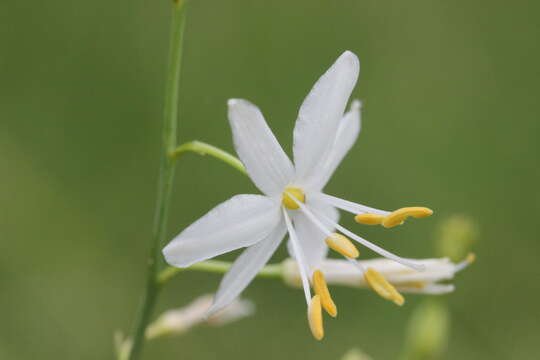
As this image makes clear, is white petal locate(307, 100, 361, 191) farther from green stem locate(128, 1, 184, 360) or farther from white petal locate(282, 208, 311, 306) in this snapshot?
green stem locate(128, 1, 184, 360)

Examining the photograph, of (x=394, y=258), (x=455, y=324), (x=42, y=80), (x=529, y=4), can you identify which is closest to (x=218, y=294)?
(x=394, y=258)

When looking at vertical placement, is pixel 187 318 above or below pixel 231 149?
above

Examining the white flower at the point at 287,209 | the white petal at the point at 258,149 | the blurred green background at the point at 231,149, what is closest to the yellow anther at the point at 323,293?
the white flower at the point at 287,209

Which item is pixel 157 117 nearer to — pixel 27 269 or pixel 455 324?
pixel 27 269

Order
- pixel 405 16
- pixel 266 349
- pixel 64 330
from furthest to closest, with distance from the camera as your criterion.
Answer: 1. pixel 405 16
2. pixel 266 349
3. pixel 64 330

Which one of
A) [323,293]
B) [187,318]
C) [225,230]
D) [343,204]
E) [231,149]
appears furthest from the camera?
[231,149]

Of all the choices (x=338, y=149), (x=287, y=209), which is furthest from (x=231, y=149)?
(x=287, y=209)

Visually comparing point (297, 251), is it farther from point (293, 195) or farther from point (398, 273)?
point (398, 273)
